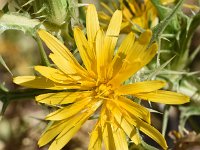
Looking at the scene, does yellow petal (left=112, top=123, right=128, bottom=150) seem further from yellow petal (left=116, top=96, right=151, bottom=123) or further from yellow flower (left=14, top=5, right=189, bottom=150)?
yellow petal (left=116, top=96, right=151, bottom=123)

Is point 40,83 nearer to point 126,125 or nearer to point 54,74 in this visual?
point 54,74

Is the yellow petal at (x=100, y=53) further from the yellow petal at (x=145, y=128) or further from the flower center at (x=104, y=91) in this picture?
the yellow petal at (x=145, y=128)

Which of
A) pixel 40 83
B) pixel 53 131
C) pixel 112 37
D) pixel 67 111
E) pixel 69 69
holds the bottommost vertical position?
pixel 53 131

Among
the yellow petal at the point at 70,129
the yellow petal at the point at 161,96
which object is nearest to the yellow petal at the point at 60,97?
the yellow petal at the point at 70,129

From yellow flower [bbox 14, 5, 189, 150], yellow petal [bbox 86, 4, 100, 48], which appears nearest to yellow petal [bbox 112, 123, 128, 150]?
yellow flower [bbox 14, 5, 189, 150]

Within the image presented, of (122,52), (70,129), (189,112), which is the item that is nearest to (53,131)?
(70,129)

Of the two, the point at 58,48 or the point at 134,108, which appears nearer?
the point at 134,108
